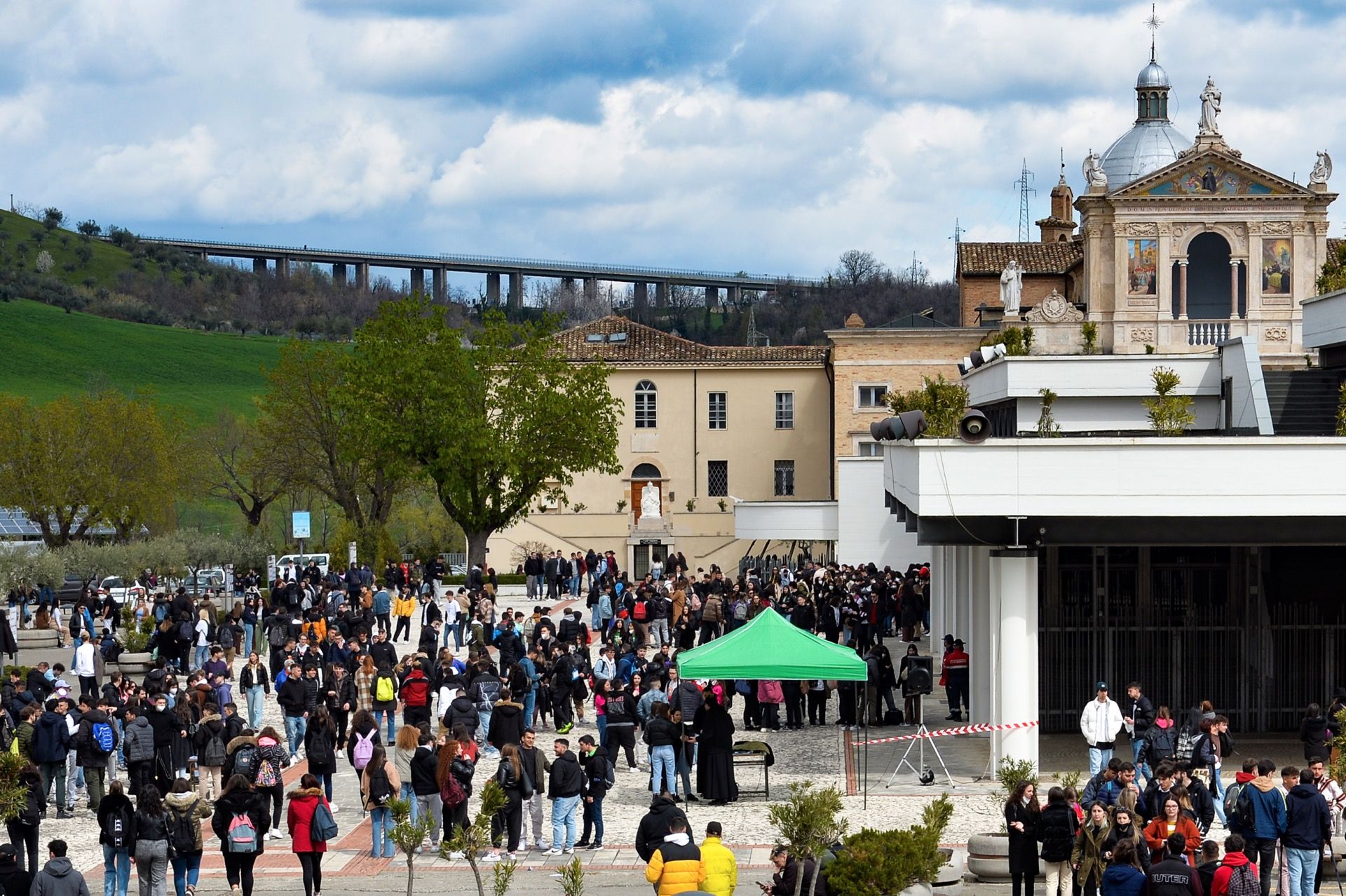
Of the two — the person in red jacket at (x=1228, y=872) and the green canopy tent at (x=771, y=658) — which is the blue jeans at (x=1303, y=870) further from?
the green canopy tent at (x=771, y=658)

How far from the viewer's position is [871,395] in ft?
209

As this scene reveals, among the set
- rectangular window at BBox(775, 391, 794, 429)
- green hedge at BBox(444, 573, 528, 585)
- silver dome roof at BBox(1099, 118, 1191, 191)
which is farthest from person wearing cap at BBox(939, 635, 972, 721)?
silver dome roof at BBox(1099, 118, 1191, 191)

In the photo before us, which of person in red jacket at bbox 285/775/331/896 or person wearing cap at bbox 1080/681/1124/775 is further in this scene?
person wearing cap at bbox 1080/681/1124/775

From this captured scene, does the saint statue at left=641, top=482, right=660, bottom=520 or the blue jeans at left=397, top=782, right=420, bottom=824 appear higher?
the saint statue at left=641, top=482, right=660, bottom=520

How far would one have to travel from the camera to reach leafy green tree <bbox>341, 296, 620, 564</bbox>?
5241 centimetres

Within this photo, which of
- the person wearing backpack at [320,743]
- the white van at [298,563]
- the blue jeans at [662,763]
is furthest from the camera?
the white van at [298,563]

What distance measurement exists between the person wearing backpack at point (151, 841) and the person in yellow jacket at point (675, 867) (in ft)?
14.6

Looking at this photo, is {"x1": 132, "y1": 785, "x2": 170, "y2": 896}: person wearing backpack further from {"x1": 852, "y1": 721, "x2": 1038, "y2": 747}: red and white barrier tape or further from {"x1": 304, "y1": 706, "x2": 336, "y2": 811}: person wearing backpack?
{"x1": 852, "y1": 721, "x2": 1038, "y2": 747}: red and white barrier tape

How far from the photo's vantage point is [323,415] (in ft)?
208

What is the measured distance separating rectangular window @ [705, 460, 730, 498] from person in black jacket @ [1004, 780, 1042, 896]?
55007mm

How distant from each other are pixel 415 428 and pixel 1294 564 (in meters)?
32.8

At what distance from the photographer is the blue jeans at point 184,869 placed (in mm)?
14500

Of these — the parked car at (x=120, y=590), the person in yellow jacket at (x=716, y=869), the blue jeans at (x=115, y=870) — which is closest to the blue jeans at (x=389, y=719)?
the blue jeans at (x=115, y=870)

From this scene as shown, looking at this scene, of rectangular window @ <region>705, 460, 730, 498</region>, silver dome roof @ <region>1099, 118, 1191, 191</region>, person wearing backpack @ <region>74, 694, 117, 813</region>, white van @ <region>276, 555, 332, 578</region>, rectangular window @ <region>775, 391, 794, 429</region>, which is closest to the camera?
person wearing backpack @ <region>74, 694, 117, 813</region>
